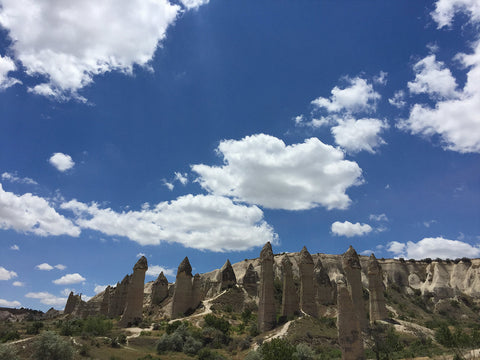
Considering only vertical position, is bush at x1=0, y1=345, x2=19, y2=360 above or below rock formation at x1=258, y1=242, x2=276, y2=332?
below

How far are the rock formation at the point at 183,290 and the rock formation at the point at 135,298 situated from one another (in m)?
5.47

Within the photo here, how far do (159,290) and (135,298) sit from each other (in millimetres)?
18785

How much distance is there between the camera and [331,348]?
3028 cm

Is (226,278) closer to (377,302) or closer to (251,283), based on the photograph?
(251,283)

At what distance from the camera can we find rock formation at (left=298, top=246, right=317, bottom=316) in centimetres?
3681

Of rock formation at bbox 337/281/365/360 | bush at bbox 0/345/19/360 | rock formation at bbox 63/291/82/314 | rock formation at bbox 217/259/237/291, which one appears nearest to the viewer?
rock formation at bbox 337/281/365/360

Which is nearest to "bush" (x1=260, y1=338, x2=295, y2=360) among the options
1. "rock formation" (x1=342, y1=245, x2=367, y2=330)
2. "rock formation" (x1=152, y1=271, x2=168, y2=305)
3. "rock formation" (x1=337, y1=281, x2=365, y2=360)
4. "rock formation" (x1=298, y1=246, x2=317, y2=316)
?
"rock formation" (x1=337, y1=281, x2=365, y2=360)

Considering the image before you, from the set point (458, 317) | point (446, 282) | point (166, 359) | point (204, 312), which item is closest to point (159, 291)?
point (204, 312)

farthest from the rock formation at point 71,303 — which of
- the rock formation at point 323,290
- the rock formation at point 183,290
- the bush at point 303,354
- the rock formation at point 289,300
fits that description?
the bush at point 303,354

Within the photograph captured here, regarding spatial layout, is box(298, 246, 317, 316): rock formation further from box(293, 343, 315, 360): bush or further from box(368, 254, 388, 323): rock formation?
box(293, 343, 315, 360): bush

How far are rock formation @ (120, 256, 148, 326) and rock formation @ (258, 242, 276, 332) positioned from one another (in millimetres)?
16104

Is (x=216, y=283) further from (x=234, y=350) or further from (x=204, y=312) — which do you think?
(x=234, y=350)

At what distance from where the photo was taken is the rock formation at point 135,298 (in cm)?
4219

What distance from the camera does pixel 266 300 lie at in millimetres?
35688
